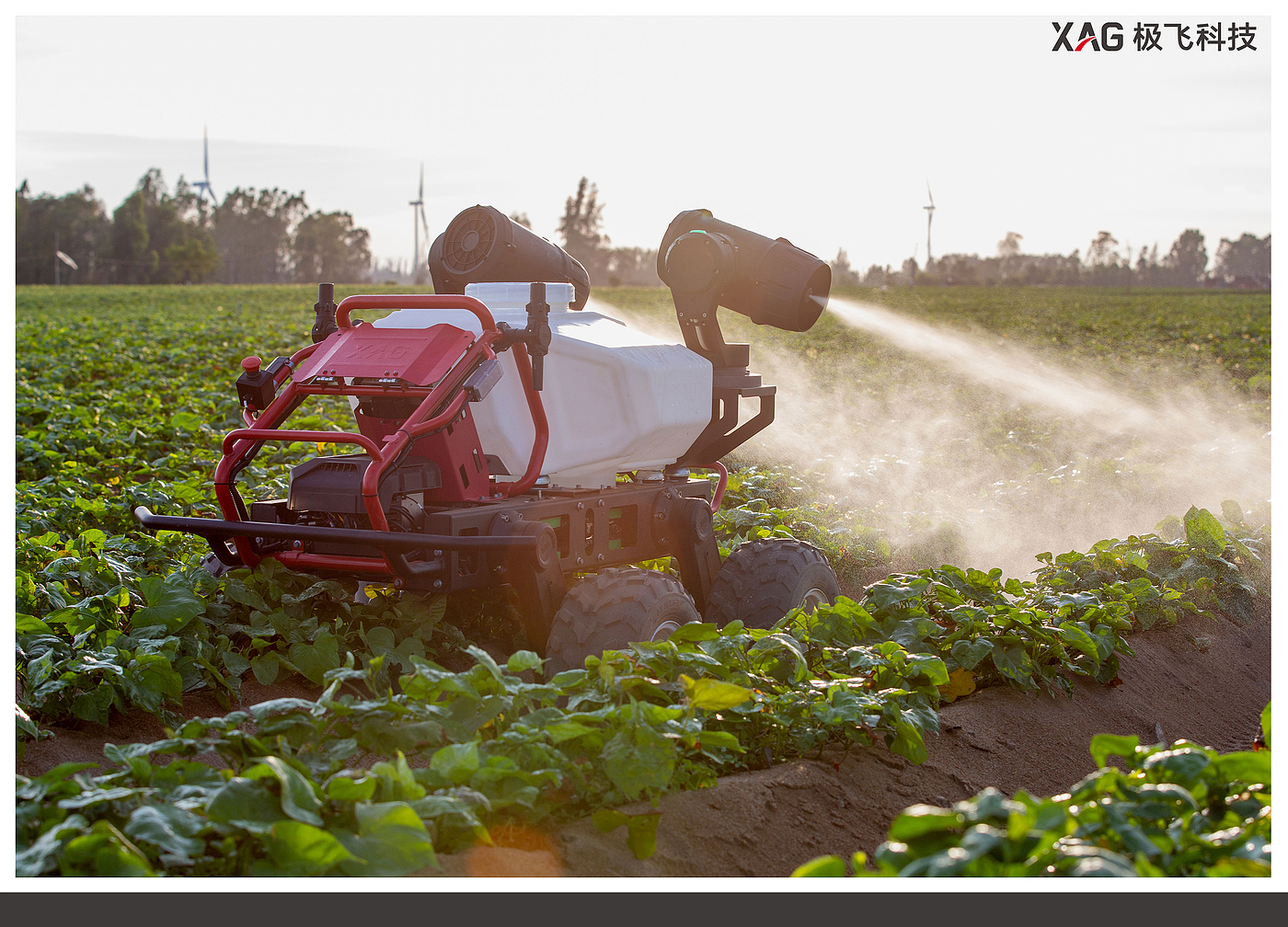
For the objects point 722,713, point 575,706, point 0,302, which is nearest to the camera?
point 575,706

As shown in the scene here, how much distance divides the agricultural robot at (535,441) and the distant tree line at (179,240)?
Result: 5560 centimetres

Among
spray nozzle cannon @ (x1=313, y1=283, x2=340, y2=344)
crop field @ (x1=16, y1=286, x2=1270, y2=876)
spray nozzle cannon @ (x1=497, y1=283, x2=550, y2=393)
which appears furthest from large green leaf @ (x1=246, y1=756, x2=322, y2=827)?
spray nozzle cannon @ (x1=313, y1=283, x2=340, y2=344)

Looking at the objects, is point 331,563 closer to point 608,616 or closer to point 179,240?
point 608,616

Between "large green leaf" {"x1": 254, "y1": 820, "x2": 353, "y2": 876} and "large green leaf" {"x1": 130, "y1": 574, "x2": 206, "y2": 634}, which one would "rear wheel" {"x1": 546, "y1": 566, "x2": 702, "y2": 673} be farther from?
"large green leaf" {"x1": 254, "y1": 820, "x2": 353, "y2": 876}

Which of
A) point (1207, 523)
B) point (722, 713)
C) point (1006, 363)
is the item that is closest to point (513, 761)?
point (722, 713)

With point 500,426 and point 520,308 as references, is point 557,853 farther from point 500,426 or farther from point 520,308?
point 520,308

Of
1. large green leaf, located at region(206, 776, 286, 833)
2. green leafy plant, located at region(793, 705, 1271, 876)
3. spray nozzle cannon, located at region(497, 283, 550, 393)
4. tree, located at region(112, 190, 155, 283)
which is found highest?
tree, located at region(112, 190, 155, 283)

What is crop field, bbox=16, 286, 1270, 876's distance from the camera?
230 cm

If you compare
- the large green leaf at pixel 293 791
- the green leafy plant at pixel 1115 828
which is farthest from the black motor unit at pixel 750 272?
the large green leaf at pixel 293 791

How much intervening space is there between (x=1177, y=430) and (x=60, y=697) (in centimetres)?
1111

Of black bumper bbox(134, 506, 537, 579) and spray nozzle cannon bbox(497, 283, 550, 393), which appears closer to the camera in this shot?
black bumper bbox(134, 506, 537, 579)

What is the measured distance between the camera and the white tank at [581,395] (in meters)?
4.37

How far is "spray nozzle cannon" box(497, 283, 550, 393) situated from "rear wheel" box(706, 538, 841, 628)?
50.7 inches

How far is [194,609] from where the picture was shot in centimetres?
398
